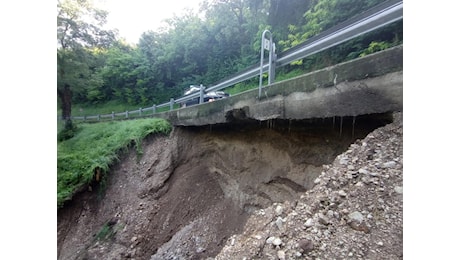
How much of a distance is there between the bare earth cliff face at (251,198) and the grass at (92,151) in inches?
9.2

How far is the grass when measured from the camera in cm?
412

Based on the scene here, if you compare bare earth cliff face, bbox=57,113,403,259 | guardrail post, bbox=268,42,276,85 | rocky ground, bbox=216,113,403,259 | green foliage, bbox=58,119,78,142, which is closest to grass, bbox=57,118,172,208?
bare earth cliff face, bbox=57,113,403,259

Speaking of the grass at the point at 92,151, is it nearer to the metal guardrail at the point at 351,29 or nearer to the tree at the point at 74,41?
the tree at the point at 74,41

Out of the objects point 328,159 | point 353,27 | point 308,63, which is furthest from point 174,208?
point 308,63

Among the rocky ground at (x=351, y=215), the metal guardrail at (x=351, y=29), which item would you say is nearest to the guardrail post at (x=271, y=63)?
the metal guardrail at (x=351, y=29)

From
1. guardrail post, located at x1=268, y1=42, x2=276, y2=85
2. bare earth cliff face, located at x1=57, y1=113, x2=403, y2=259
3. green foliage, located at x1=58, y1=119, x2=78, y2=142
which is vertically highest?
guardrail post, located at x1=268, y1=42, x2=276, y2=85

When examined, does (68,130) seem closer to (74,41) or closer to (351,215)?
(74,41)

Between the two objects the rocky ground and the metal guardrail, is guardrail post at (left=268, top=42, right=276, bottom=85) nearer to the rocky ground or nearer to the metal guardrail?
the metal guardrail

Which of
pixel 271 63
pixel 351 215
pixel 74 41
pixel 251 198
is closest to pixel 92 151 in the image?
pixel 74 41

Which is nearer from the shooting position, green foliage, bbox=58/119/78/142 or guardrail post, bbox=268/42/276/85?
guardrail post, bbox=268/42/276/85

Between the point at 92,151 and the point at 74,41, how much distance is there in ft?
10.7

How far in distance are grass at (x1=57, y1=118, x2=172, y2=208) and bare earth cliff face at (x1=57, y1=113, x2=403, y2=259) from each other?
0.77 ft

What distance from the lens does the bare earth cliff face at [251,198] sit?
116 centimetres

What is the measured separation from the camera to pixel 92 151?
186 inches
